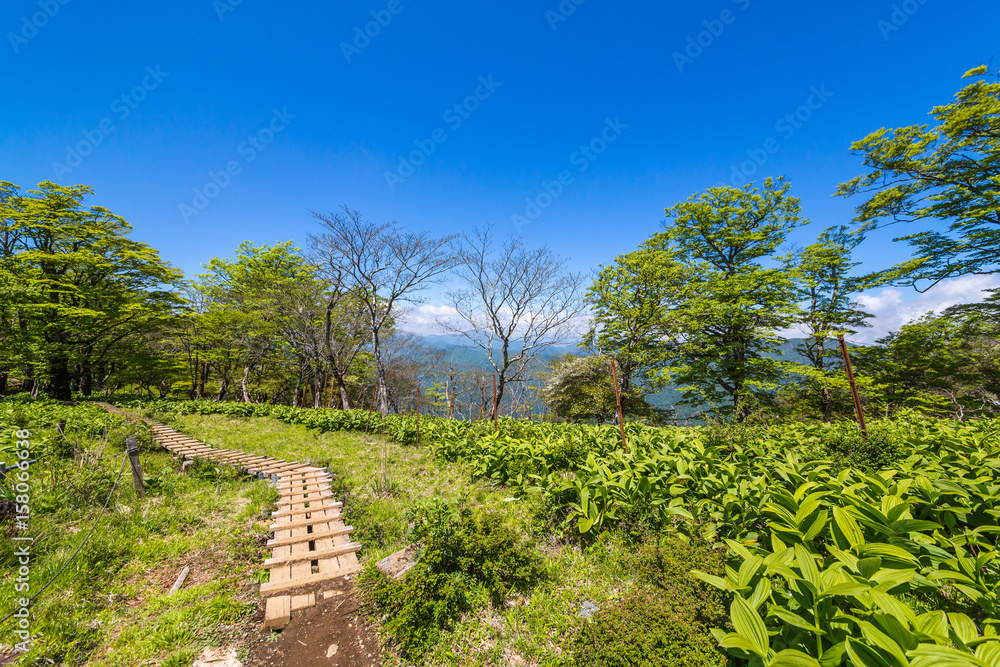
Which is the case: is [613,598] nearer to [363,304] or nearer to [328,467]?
[328,467]

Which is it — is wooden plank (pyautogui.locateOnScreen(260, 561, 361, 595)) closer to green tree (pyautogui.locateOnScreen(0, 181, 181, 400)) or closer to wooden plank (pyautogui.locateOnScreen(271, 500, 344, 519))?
wooden plank (pyautogui.locateOnScreen(271, 500, 344, 519))

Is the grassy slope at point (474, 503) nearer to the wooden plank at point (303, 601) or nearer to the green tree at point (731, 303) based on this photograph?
the wooden plank at point (303, 601)

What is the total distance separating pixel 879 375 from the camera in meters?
14.5

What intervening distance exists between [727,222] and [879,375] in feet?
30.9

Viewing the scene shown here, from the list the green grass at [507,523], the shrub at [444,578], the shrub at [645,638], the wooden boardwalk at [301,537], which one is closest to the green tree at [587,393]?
the green grass at [507,523]

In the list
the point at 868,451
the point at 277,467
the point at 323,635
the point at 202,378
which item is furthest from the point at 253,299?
the point at 868,451

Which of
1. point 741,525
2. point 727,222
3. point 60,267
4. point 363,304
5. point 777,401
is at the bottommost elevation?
point 777,401

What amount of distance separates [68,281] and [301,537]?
727 inches

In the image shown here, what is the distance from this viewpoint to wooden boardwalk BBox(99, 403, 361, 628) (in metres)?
3.36

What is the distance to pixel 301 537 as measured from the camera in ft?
13.7

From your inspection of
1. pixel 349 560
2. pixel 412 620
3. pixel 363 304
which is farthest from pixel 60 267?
pixel 412 620

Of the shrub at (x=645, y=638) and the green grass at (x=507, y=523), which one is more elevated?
the shrub at (x=645, y=638)

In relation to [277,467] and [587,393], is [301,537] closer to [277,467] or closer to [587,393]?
[277,467]

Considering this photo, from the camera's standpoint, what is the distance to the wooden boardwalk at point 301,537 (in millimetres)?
3359
